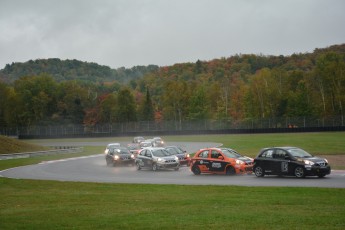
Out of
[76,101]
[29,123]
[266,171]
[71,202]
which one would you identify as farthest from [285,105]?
[71,202]

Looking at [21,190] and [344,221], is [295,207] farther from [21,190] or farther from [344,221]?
[21,190]

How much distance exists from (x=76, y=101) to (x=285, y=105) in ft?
184

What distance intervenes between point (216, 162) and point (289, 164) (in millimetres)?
4674

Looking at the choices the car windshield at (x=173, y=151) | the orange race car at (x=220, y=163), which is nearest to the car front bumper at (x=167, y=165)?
the car windshield at (x=173, y=151)

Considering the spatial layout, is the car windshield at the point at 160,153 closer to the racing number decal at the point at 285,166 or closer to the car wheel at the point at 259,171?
the car wheel at the point at 259,171

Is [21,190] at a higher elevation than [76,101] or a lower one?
lower

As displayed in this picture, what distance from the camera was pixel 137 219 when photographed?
1312 cm

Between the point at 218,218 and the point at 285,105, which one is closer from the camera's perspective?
the point at 218,218

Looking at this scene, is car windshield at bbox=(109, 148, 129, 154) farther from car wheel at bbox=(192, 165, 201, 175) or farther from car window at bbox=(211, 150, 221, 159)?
car window at bbox=(211, 150, 221, 159)

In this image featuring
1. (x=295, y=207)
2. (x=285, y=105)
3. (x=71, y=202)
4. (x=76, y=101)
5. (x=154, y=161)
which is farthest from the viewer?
(x=76, y=101)

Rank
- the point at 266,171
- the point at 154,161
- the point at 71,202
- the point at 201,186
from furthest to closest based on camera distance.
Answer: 1. the point at 154,161
2. the point at 266,171
3. the point at 201,186
4. the point at 71,202

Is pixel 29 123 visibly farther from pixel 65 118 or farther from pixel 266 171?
pixel 266 171

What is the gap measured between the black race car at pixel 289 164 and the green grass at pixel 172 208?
17.7ft

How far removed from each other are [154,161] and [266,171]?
916cm
